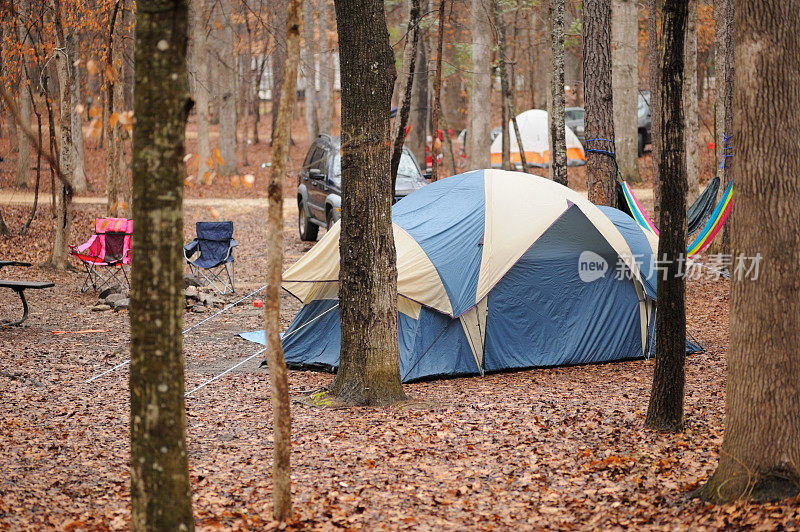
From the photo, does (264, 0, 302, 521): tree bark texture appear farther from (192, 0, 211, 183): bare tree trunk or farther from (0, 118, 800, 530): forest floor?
(192, 0, 211, 183): bare tree trunk

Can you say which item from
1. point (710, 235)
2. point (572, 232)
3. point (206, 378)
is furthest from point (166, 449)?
point (710, 235)

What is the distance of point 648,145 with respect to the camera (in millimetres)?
27656

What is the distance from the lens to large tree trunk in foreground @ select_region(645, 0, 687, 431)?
533 centimetres

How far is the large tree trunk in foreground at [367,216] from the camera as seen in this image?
6.49 metres

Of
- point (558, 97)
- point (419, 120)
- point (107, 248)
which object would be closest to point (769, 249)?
point (558, 97)

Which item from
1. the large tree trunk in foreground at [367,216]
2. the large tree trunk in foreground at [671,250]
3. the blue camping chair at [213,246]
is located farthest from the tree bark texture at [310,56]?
the large tree trunk in foreground at [671,250]

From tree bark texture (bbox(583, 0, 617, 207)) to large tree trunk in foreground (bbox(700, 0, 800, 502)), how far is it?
5993 mm

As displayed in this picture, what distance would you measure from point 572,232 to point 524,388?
5.93 feet

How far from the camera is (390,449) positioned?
562 centimetres

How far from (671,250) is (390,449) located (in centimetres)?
230

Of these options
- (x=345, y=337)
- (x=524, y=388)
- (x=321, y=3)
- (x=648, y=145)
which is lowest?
(x=524, y=388)

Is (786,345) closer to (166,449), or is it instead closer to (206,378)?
(166,449)

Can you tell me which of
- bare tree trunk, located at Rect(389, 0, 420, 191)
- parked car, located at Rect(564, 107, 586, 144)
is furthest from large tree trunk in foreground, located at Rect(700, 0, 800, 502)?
parked car, located at Rect(564, 107, 586, 144)

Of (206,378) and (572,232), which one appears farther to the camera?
(572,232)
